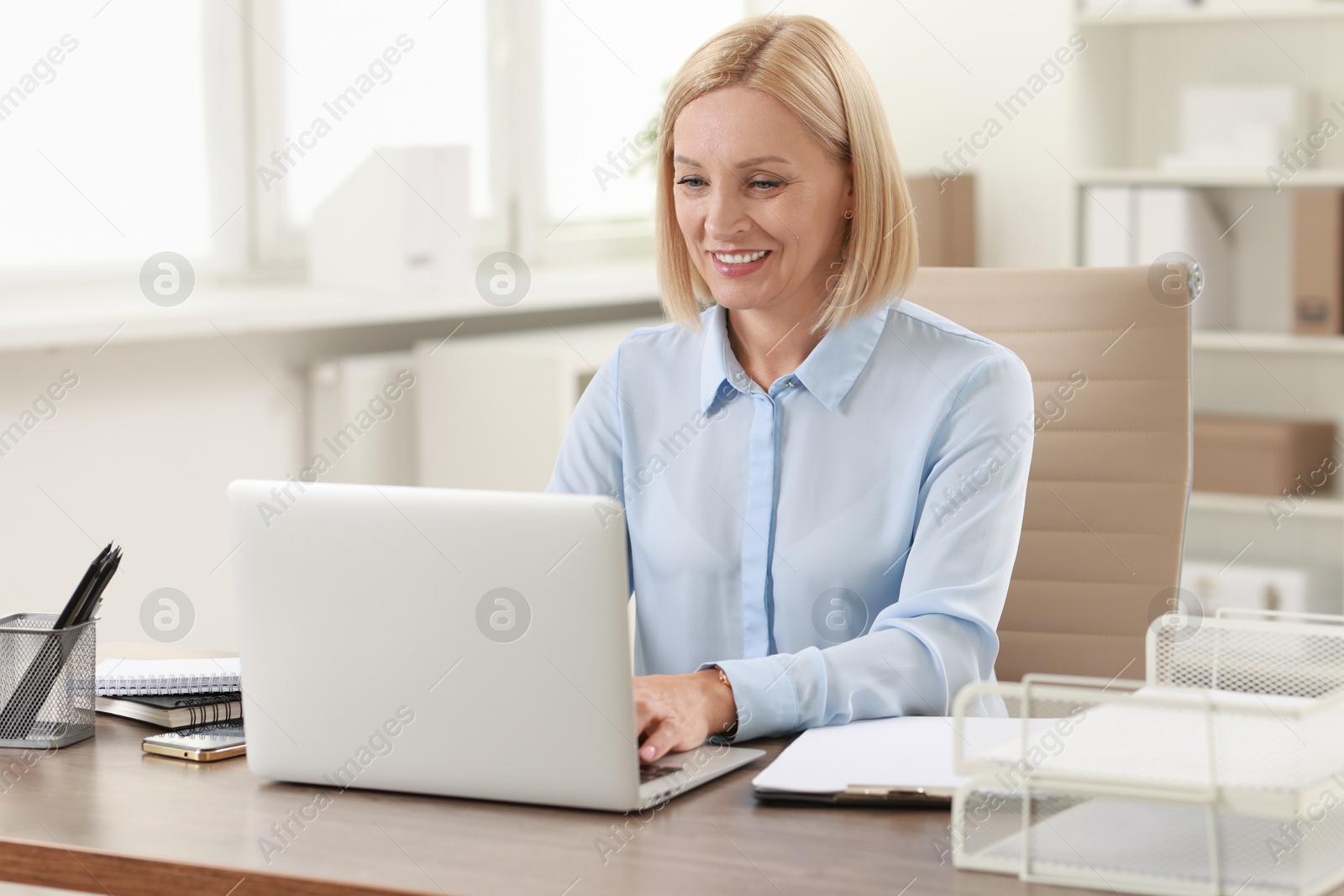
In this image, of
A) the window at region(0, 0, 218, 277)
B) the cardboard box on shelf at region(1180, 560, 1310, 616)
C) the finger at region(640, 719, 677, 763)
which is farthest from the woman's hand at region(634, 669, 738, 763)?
the cardboard box on shelf at region(1180, 560, 1310, 616)

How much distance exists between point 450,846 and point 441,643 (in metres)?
0.14

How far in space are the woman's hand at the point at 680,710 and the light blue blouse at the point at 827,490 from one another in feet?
0.51

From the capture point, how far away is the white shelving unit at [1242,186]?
353 cm

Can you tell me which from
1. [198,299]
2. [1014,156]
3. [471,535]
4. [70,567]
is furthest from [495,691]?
[1014,156]

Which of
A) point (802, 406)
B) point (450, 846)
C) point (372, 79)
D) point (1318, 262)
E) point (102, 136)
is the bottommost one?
point (450, 846)

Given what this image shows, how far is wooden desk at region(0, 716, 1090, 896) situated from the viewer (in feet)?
3.31

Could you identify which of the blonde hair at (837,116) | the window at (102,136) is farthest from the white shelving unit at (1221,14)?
the blonde hair at (837,116)

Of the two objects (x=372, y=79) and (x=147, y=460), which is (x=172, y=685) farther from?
(x=372, y=79)

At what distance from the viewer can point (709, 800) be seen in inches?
45.9

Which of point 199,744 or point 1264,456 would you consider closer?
point 199,744

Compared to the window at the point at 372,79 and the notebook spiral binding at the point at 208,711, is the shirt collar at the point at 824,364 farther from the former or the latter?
the window at the point at 372,79

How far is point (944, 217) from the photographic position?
3.81 m

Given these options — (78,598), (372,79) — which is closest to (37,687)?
(78,598)

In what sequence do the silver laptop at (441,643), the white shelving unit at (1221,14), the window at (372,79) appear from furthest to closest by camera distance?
the white shelving unit at (1221,14) → the window at (372,79) → the silver laptop at (441,643)
